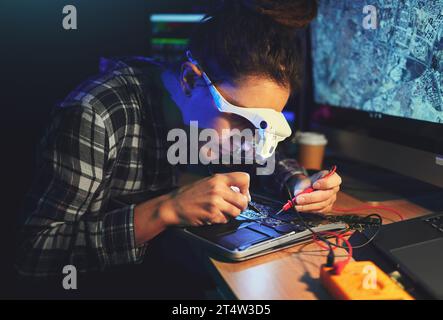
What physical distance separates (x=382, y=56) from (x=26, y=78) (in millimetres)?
935

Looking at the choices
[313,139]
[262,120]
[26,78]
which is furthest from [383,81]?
[26,78]

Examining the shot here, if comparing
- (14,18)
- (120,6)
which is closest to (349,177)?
(120,6)

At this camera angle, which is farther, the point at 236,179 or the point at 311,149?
the point at 311,149

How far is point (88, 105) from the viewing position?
935mm

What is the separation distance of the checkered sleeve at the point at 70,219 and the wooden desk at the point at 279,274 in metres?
0.24

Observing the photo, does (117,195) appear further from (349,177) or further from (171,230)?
(349,177)

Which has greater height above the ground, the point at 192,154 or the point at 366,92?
the point at 366,92

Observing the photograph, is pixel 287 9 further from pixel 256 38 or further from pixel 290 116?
pixel 290 116

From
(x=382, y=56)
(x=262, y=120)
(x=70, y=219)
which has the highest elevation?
(x=382, y=56)

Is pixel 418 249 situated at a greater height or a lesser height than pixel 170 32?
lesser

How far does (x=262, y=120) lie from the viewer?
0.93m

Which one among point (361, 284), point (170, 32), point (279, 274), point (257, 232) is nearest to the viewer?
point (361, 284)

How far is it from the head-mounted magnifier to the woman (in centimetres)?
1
